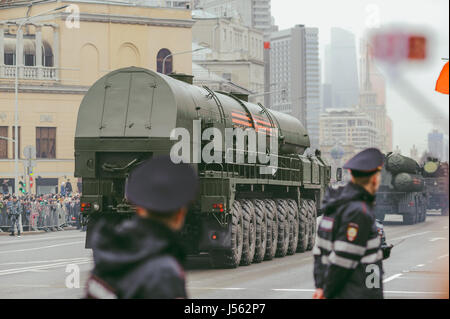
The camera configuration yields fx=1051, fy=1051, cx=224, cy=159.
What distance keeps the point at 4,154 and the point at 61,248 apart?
128 ft

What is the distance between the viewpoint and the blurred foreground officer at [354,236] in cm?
673

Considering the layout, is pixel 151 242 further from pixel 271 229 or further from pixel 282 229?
pixel 282 229

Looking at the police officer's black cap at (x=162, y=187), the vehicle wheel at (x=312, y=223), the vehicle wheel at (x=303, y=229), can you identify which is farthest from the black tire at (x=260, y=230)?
the police officer's black cap at (x=162, y=187)

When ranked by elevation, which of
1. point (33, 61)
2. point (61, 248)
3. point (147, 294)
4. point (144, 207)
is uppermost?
point (33, 61)

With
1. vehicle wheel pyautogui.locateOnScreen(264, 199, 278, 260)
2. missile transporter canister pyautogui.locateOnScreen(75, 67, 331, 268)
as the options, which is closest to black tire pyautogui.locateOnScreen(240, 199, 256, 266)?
missile transporter canister pyautogui.locateOnScreen(75, 67, 331, 268)

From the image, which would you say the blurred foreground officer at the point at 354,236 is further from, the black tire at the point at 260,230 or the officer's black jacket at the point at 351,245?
the black tire at the point at 260,230

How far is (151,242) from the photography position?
437 cm

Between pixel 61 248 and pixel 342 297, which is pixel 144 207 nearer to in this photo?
pixel 342 297

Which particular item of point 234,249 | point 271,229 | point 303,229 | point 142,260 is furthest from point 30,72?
point 142,260

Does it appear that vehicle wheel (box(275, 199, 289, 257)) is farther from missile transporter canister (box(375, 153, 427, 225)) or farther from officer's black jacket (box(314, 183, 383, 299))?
missile transporter canister (box(375, 153, 427, 225))

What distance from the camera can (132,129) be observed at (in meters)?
20.7

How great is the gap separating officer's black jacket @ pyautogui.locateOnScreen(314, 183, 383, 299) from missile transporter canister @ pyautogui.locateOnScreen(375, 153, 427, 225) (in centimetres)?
4227

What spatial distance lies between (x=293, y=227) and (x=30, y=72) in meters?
46.3
